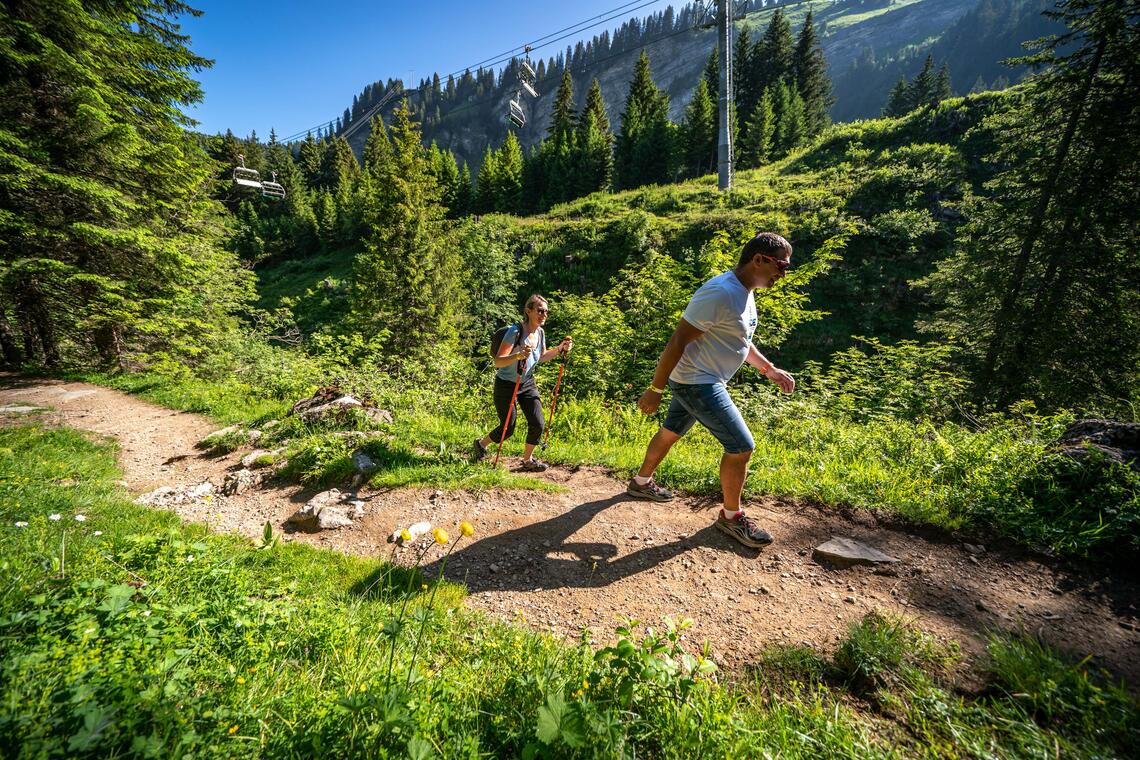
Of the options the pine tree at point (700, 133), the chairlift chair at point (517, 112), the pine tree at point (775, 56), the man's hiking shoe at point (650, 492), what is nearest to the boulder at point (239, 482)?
the man's hiking shoe at point (650, 492)

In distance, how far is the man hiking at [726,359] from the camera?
320 centimetres

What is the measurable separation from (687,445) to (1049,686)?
12.7ft

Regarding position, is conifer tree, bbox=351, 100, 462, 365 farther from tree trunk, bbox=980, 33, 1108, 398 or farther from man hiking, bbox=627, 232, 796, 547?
tree trunk, bbox=980, 33, 1108, 398

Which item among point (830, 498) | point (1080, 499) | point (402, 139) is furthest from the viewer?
point (402, 139)

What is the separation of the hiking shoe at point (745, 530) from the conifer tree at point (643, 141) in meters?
47.8

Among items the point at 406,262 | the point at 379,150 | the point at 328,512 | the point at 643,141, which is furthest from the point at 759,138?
the point at 328,512

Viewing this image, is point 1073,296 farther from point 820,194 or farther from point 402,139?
point 402,139

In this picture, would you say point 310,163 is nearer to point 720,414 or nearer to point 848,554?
point 720,414

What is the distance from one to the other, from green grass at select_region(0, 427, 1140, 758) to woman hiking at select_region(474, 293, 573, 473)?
2687 mm

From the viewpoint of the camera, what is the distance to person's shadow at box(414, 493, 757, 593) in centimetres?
338

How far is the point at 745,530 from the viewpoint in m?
3.56

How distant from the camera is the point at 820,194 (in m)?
24.9

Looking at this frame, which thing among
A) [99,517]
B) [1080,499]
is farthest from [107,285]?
[1080,499]

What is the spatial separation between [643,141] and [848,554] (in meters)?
50.8
